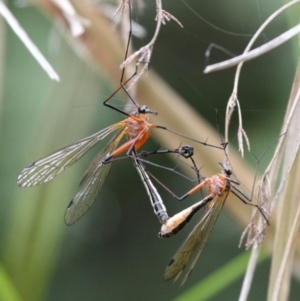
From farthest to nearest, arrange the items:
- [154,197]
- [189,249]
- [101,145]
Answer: [101,145]
[154,197]
[189,249]

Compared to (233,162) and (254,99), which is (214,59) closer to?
(254,99)

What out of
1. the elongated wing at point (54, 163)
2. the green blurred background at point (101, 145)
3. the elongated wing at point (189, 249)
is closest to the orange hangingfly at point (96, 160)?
the elongated wing at point (54, 163)

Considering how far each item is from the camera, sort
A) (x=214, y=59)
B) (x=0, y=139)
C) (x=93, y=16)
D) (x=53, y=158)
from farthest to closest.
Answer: (x=0, y=139) < (x=214, y=59) < (x=93, y=16) < (x=53, y=158)

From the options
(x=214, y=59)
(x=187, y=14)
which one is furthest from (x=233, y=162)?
(x=187, y=14)

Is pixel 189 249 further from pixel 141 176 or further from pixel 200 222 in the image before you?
pixel 141 176

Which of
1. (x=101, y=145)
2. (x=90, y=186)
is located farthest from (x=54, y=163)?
(x=101, y=145)
